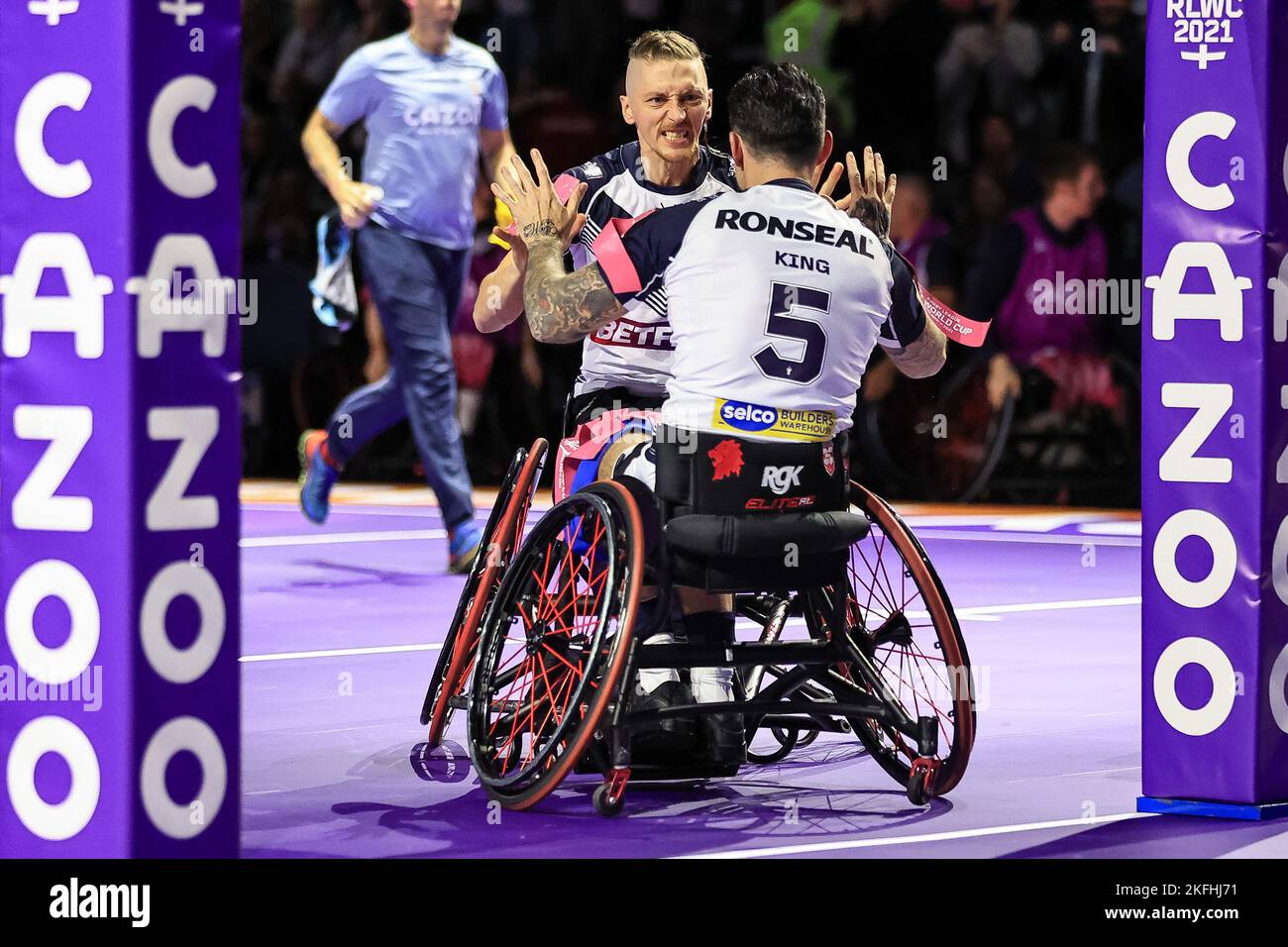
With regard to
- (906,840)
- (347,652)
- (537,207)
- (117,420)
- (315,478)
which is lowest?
(906,840)

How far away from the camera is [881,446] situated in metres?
13.3

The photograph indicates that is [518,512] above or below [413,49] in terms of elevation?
below

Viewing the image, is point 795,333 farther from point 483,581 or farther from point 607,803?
point 607,803

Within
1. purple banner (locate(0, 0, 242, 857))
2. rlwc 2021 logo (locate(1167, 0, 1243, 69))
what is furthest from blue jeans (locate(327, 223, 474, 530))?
purple banner (locate(0, 0, 242, 857))

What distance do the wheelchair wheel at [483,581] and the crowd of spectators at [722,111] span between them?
623cm

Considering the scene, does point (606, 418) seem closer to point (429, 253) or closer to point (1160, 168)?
point (1160, 168)

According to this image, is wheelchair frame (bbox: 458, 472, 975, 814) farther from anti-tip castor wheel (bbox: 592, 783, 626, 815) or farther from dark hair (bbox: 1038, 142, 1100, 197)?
dark hair (bbox: 1038, 142, 1100, 197)

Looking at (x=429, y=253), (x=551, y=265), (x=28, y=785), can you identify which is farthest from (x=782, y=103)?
(x=429, y=253)

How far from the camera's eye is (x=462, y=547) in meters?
10.8

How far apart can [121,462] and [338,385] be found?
454 inches

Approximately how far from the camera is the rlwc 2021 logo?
552 centimetres

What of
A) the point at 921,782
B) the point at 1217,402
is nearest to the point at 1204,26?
the point at 1217,402

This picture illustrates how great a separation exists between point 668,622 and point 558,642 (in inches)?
15.2

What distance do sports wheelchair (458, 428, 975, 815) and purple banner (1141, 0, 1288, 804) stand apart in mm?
552
